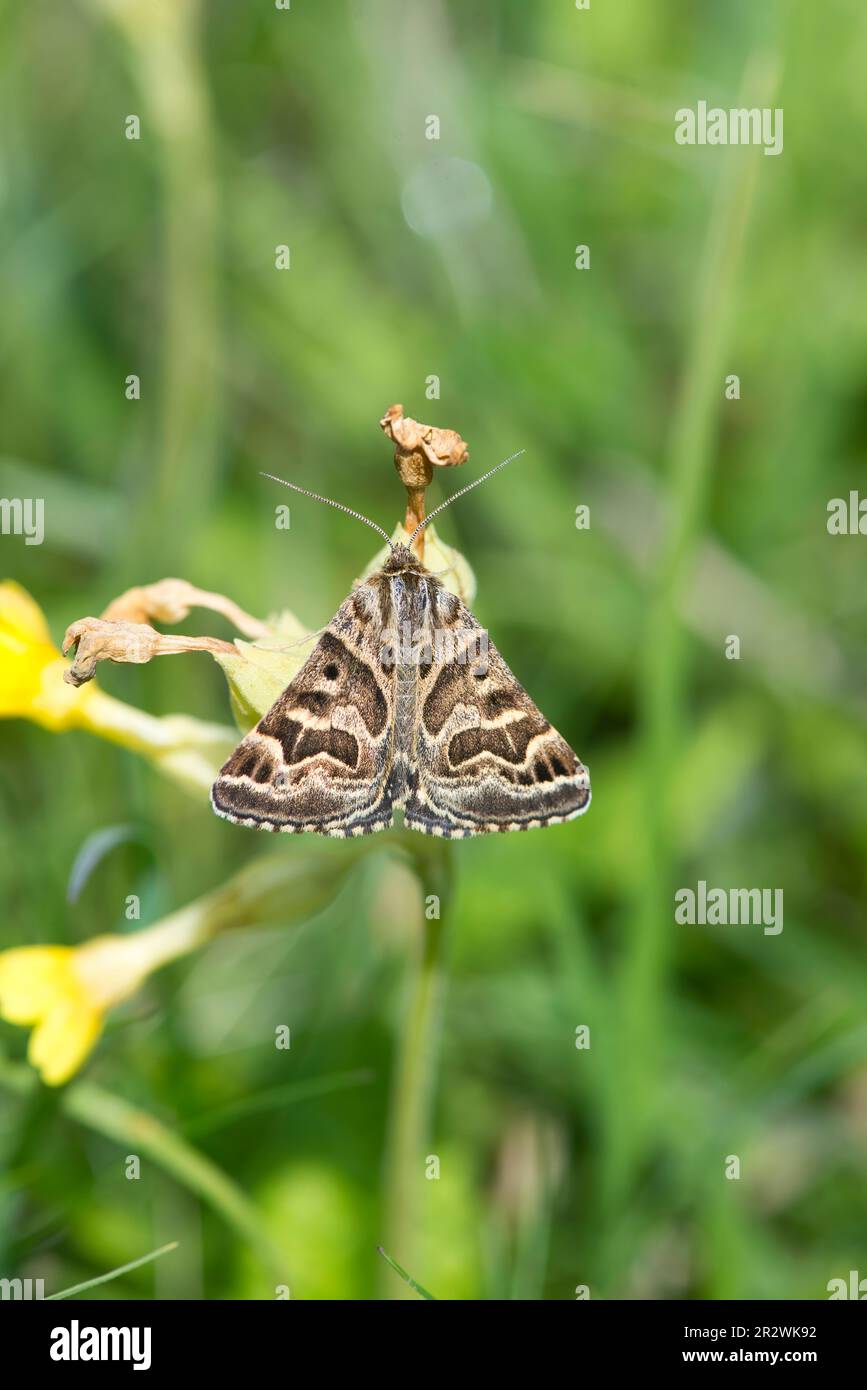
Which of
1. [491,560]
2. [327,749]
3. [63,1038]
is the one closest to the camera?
[327,749]

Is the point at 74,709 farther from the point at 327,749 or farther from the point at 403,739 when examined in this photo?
the point at 403,739

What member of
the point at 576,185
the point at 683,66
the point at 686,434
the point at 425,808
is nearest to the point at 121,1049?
the point at 425,808

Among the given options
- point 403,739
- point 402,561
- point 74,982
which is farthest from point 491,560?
point 74,982

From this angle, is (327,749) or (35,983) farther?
(35,983)

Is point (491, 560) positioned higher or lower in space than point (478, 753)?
higher

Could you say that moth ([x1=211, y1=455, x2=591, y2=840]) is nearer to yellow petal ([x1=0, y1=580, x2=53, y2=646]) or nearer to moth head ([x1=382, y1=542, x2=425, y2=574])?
moth head ([x1=382, y1=542, x2=425, y2=574])
